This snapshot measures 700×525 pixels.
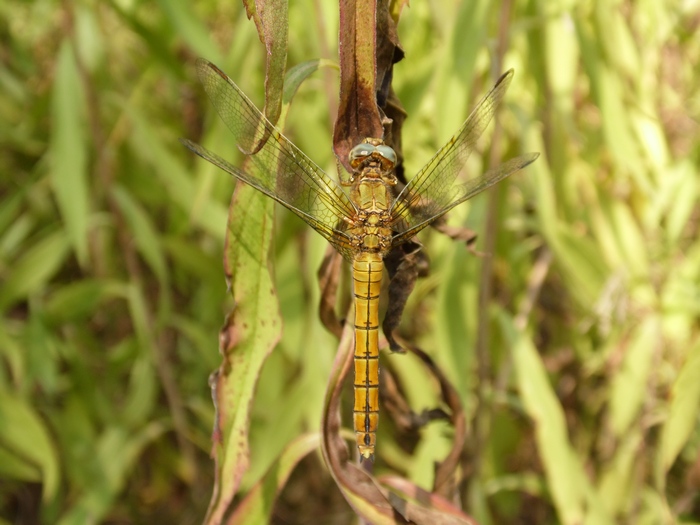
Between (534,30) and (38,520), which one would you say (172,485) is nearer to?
(38,520)

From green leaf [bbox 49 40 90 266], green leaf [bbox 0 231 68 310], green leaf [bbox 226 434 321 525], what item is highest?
green leaf [bbox 49 40 90 266]

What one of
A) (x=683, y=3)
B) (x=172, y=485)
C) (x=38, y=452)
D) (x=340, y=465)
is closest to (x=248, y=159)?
(x=340, y=465)

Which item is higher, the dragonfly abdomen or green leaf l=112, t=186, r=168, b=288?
green leaf l=112, t=186, r=168, b=288

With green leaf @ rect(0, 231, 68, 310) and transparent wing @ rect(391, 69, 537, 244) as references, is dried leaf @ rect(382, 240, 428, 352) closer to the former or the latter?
transparent wing @ rect(391, 69, 537, 244)

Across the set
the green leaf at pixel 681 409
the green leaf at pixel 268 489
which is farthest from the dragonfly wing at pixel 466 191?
the green leaf at pixel 681 409

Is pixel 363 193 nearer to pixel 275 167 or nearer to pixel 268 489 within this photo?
pixel 275 167

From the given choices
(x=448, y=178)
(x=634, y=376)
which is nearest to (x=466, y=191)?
(x=448, y=178)

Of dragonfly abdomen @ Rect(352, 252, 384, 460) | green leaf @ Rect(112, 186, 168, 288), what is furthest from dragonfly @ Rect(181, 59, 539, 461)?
green leaf @ Rect(112, 186, 168, 288)

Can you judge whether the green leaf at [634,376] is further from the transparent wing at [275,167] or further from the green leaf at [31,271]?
the green leaf at [31,271]
